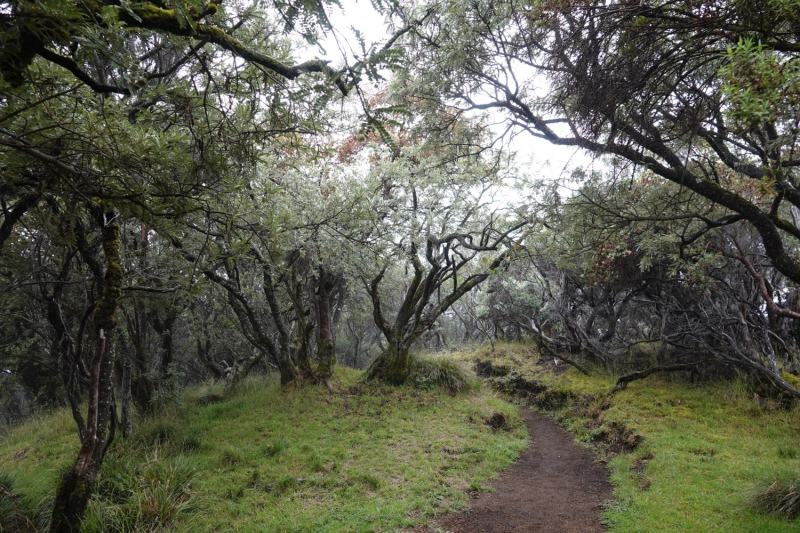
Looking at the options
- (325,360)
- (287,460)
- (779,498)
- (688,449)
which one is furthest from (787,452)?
(325,360)

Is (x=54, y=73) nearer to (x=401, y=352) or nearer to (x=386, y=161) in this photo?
(x=386, y=161)

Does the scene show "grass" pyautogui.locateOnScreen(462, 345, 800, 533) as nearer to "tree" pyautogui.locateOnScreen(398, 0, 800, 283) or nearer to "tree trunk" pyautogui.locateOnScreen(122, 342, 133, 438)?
"tree" pyautogui.locateOnScreen(398, 0, 800, 283)

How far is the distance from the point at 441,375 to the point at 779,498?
26.7 feet

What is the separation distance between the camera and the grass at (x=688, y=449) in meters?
4.55

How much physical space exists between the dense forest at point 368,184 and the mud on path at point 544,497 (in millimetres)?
3268

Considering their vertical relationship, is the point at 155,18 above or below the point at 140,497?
above

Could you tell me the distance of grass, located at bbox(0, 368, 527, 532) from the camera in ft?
15.9

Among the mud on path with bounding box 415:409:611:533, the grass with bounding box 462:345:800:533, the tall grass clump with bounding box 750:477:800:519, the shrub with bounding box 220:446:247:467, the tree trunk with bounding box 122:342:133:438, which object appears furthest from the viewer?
the tree trunk with bounding box 122:342:133:438

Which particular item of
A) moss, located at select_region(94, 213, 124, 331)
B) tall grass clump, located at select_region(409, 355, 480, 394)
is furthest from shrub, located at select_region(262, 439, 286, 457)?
tall grass clump, located at select_region(409, 355, 480, 394)

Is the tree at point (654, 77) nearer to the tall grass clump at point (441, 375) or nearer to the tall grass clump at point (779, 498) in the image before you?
the tall grass clump at point (779, 498)

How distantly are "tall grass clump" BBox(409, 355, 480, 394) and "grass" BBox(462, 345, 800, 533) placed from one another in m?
2.64

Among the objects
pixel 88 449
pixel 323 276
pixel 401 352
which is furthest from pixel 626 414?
pixel 88 449

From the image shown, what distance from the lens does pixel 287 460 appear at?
267 inches

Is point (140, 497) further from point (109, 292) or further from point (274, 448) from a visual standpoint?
point (274, 448)
